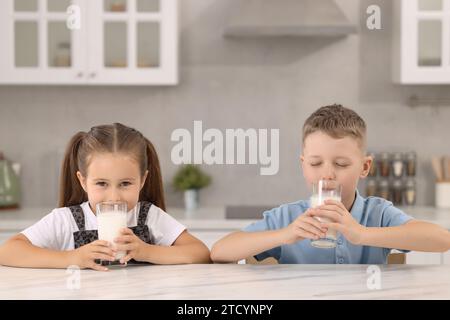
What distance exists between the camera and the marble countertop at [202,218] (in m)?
2.71

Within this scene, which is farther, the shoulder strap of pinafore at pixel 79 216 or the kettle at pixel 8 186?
the kettle at pixel 8 186

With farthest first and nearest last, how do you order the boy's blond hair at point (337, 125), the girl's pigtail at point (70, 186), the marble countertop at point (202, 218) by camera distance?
1. the marble countertop at point (202, 218)
2. the girl's pigtail at point (70, 186)
3. the boy's blond hair at point (337, 125)

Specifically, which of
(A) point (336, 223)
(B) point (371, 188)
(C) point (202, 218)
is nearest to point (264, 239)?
(A) point (336, 223)

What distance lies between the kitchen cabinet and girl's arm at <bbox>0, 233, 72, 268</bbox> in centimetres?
211

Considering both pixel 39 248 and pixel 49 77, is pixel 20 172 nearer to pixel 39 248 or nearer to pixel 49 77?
pixel 49 77

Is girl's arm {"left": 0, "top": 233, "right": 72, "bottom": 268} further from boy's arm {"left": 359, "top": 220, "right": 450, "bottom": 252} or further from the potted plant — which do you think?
the potted plant

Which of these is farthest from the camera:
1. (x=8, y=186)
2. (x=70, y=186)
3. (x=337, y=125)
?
(x=8, y=186)

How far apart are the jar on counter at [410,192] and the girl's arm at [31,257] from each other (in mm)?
2225

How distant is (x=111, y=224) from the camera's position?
1.21 metres

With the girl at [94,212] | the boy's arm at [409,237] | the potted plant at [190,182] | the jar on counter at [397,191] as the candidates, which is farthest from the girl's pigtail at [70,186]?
the jar on counter at [397,191]

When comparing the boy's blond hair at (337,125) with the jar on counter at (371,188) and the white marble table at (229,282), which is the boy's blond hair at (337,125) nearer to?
the white marble table at (229,282)

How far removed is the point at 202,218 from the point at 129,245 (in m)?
1.56

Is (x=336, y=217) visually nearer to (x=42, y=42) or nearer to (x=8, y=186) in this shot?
(x=42, y=42)

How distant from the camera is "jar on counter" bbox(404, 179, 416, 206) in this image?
10.3ft
